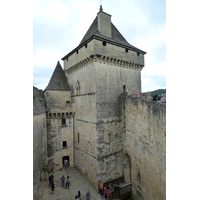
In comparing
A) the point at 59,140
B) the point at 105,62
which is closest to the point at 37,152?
the point at 59,140

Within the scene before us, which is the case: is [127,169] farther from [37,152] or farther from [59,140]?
[37,152]

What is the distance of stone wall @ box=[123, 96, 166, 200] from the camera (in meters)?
Answer: 7.59

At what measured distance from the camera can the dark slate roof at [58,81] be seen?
14.2 metres

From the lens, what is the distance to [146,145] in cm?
923

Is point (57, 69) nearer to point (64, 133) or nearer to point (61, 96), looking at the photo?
point (61, 96)

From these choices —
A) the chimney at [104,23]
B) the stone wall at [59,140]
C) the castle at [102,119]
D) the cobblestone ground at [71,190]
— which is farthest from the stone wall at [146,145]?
the chimney at [104,23]

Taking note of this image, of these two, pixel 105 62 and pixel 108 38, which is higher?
pixel 108 38

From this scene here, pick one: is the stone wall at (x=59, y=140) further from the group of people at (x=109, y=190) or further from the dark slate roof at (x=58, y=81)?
the group of people at (x=109, y=190)

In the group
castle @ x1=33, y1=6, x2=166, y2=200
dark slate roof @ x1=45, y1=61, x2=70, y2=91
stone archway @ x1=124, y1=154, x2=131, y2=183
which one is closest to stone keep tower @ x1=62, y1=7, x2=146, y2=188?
castle @ x1=33, y1=6, x2=166, y2=200

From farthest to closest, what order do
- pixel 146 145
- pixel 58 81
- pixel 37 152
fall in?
pixel 58 81
pixel 37 152
pixel 146 145

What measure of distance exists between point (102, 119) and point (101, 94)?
2.15m

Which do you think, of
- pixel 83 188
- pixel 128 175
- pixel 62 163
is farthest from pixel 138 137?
pixel 62 163

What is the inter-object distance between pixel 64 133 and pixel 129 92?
8.05 metres

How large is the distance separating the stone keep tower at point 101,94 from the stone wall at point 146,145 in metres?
1.34
